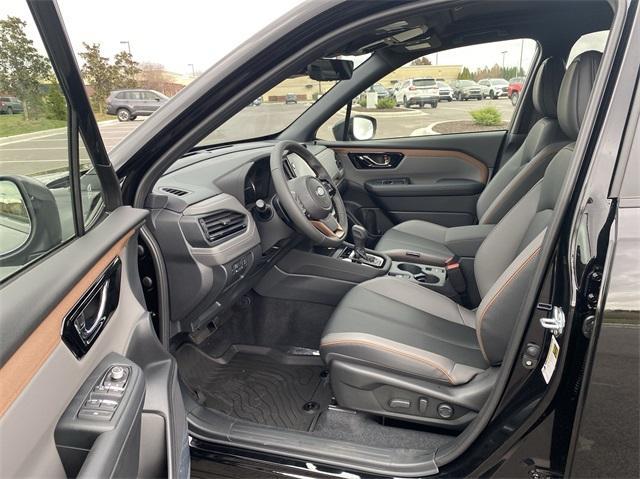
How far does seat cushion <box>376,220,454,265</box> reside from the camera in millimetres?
2352

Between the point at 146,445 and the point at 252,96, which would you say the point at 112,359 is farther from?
the point at 252,96

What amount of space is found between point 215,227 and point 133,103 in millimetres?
688

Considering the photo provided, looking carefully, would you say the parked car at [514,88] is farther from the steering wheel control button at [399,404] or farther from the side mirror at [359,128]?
the steering wheel control button at [399,404]

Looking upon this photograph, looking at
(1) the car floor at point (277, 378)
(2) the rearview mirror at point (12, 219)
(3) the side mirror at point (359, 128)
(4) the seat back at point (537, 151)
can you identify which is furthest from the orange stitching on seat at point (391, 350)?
(3) the side mirror at point (359, 128)

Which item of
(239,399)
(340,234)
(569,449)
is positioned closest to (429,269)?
(340,234)

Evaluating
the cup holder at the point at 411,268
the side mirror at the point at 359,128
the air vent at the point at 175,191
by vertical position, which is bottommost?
the cup holder at the point at 411,268

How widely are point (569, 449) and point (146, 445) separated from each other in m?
0.85

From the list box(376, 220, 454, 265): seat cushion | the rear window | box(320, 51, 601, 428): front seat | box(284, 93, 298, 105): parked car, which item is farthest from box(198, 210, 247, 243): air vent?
the rear window

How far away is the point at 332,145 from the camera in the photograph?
3127 millimetres

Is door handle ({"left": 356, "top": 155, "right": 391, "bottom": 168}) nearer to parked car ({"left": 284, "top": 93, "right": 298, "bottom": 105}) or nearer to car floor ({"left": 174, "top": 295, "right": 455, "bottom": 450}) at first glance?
parked car ({"left": 284, "top": 93, "right": 298, "bottom": 105})

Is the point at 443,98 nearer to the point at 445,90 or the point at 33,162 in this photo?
the point at 445,90

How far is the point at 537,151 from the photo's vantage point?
2211mm

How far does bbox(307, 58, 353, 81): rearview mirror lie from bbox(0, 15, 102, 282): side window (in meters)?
1.10

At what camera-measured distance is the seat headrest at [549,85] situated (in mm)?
2230
